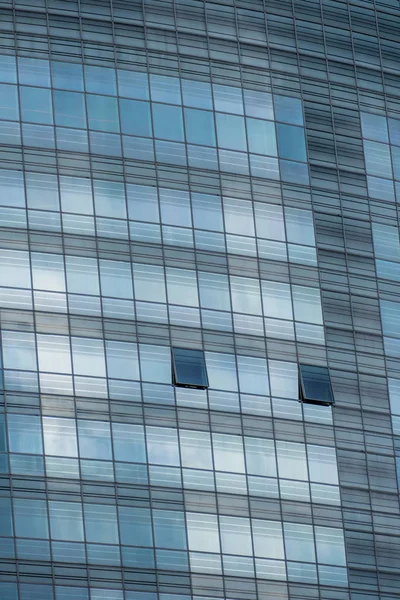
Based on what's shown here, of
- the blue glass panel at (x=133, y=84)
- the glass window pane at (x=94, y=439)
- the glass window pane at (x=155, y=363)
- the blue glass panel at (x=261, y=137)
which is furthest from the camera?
the blue glass panel at (x=261, y=137)

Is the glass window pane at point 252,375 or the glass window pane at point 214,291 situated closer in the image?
the glass window pane at point 252,375

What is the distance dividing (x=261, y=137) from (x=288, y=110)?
8.95ft

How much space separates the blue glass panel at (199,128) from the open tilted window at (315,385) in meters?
14.0

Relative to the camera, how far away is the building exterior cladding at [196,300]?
288 ft

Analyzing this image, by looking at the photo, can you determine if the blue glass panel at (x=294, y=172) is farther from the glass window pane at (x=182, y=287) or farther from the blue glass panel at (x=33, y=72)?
the blue glass panel at (x=33, y=72)

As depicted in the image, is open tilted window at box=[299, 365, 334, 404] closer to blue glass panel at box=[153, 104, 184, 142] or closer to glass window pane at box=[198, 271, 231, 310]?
glass window pane at box=[198, 271, 231, 310]

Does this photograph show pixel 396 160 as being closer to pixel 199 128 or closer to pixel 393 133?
pixel 393 133

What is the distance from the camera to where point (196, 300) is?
306ft

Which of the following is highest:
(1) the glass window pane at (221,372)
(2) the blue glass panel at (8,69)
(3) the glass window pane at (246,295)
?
(2) the blue glass panel at (8,69)

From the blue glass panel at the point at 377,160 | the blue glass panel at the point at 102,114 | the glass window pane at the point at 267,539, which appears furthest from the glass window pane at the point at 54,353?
the blue glass panel at the point at 377,160

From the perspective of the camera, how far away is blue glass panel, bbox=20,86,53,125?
→ 9375 centimetres

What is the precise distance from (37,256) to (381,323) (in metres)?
20.6

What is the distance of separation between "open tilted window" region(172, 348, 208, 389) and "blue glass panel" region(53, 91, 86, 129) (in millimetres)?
13870

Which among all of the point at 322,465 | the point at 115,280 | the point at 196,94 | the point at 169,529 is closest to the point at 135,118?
the point at 196,94
